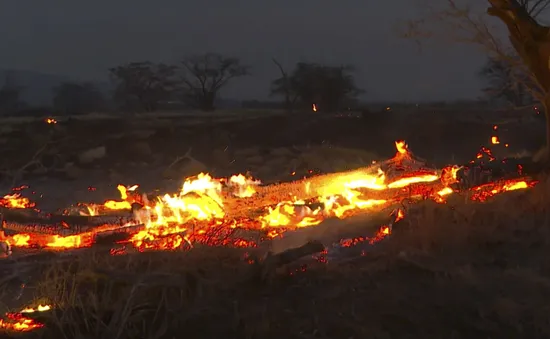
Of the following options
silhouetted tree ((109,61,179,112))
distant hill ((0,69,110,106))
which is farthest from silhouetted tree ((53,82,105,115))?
distant hill ((0,69,110,106))

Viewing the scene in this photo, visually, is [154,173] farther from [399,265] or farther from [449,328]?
[449,328]

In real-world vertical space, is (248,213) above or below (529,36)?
below

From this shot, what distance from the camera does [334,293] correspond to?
15.2 ft

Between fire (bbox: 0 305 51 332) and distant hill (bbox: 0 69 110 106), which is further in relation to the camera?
distant hill (bbox: 0 69 110 106)

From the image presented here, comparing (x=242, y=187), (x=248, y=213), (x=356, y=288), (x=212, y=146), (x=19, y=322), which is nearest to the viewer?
(x=19, y=322)

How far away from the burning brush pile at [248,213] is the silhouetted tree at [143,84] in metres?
44.7

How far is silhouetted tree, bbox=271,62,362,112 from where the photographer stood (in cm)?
4438

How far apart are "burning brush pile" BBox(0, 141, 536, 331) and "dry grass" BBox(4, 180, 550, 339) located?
1.48ft

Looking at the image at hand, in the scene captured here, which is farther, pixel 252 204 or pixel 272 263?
pixel 252 204

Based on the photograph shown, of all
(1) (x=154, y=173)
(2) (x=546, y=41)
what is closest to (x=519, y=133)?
(1) (x=154, y=173)

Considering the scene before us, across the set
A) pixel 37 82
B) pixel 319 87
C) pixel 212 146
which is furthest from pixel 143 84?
pixel 37 82

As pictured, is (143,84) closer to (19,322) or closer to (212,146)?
(212,146)

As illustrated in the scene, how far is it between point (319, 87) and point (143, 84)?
16.5 m

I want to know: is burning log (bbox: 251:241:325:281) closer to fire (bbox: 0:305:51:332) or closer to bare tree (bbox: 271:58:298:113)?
fire (bbox: 0:305:51:332)
